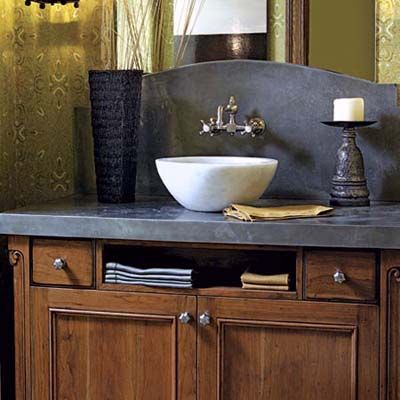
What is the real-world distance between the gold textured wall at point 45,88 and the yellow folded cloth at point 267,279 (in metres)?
0.94

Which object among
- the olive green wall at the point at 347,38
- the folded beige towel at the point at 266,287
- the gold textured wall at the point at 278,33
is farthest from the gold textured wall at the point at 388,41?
the folded beige towel at the point at 266,287

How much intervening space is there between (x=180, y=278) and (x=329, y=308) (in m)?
0.39

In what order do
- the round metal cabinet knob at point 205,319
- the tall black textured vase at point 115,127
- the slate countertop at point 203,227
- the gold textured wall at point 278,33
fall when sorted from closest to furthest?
1. the slate countertop at point 203,227
2. the round metal cabinet knob at point 205,319
3. the tall black textured vase at point 115,127
4. the gold textured wall at point 278,33

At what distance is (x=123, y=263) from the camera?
2.11 m

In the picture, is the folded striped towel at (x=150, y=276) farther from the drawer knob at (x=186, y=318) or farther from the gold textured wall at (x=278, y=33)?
the gold textured wall at (x=278, y=33)

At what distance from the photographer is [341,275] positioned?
1936 millimetres

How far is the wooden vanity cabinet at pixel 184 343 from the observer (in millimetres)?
1957

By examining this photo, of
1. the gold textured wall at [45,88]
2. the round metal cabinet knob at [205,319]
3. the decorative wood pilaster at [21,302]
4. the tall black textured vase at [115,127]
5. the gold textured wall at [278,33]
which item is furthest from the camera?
the gold textured wall at [45,88]

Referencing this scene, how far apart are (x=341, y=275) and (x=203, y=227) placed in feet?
1.21

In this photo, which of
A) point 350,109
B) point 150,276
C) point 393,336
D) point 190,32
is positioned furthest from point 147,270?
point 190,32

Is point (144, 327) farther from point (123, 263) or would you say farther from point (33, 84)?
point (33, 84)

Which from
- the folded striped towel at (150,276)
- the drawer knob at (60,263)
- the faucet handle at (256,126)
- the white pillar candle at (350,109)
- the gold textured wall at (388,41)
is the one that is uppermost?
the gold textured wall at (388,41)

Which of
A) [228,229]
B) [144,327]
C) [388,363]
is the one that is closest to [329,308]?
[388,363]

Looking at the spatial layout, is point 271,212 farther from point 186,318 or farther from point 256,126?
point 256,126
